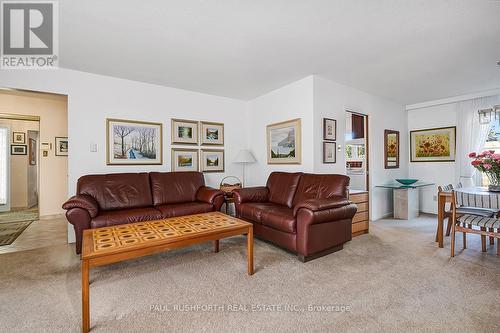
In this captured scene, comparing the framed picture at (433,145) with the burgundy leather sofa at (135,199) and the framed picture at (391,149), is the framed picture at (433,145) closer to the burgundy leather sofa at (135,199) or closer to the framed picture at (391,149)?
the framed picture at (391,149)

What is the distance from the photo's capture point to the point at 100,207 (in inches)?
123

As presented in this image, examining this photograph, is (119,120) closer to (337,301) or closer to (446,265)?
(337,301)

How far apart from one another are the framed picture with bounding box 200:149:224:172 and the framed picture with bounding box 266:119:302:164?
0.99 metres

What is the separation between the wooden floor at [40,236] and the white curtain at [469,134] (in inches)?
276

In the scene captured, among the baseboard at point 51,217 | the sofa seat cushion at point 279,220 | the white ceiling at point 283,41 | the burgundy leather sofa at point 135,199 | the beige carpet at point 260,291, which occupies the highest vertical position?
the white ceiling at point 283,41

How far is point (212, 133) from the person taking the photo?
4664 millimetres

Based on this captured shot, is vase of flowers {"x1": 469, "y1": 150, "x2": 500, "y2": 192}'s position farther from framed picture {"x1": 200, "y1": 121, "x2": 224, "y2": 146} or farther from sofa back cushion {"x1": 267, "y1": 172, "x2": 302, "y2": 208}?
framed picture {"x1": 200, "y1": 121, "x2": 224, "y2": 146}

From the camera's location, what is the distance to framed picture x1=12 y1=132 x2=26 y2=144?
5.38 meters

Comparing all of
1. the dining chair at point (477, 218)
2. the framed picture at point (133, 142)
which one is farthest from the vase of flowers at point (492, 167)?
the framed picture at point (133, 142)

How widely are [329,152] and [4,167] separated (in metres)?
7.02

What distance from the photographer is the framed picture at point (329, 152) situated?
12.4ft

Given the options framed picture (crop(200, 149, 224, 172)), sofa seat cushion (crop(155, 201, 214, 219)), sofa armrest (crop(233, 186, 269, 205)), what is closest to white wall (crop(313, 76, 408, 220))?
sofa armrest (crop(233, 186, 269, 205))

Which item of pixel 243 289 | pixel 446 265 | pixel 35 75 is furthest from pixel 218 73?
pixel 446 265

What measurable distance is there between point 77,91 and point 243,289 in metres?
3.59
